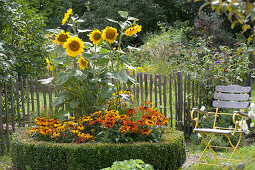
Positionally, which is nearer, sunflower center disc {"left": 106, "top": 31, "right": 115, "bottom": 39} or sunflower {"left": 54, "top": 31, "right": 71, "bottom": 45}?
sunflower center disc {"left": 106, "top": 31, "right": 115, "bottom": 39}

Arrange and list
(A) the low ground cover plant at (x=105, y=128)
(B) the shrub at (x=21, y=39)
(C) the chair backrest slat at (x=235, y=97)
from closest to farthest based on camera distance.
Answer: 1. (A) the low ground cover plant at (x=105, y=128)
2. (C) the chair backrest slat at (x=235, y=97)
3. (B) the shrub at (x=21, y=39)

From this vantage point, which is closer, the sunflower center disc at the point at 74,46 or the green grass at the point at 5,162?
the sunflower center disc at the point at 74,46

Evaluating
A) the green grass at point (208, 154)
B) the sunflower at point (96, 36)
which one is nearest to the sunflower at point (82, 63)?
the sunflower at point (96, 36)

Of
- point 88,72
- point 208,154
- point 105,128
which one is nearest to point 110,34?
point 88,72

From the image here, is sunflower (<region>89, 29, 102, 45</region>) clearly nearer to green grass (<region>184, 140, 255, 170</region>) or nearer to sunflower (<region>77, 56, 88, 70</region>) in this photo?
sunflower (<region>77, 56, 88, 70</region>)

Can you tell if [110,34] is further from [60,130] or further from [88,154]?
[88,154]

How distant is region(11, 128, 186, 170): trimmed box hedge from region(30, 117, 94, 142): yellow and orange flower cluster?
15cm

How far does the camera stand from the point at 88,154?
157 inches

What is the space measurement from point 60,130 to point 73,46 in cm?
109

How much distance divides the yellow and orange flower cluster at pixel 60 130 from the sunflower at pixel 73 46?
906mm

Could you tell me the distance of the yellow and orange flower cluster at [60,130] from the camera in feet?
14.0

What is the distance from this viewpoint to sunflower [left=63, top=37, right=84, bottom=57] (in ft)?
14.0

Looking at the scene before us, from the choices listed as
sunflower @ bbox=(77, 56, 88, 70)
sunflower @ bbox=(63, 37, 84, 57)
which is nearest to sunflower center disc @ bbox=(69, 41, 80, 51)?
sunflower @ bbox=(63, 37, 84, 57)

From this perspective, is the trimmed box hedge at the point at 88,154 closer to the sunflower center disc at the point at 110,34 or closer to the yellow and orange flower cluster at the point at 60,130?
the yellow and orange flower cluster at the point at 60,130
